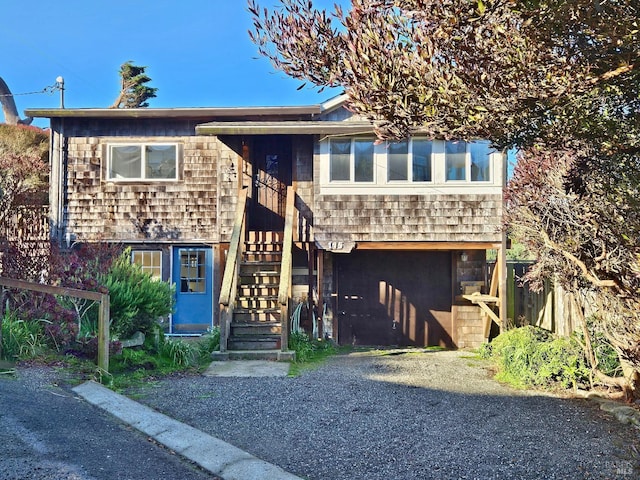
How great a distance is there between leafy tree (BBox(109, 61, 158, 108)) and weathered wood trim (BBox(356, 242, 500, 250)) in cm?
1704

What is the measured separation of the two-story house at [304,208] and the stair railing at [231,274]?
15 centimetres

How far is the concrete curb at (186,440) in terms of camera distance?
365cm

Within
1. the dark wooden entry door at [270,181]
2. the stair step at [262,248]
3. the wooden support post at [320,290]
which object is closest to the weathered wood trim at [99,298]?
the stair step at [262,248]

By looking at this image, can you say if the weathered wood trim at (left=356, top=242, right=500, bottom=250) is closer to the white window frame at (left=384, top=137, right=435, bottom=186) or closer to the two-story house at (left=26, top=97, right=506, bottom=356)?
the two-story house at (left=26, top=97, right=506, bottom=356)

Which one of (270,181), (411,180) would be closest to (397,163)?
(411,180)

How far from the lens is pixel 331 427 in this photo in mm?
4879

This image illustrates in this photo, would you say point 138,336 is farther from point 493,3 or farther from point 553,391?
point 493,3

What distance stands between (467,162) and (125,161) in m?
6.87

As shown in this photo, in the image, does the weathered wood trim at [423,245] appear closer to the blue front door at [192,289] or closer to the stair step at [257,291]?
the stair step at [257,291]

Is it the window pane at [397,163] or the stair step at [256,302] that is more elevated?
the window pane at [397,163]

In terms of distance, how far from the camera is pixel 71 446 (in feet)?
12.3

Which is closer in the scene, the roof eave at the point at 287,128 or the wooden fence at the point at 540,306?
the wooden fence at the point at 540,306

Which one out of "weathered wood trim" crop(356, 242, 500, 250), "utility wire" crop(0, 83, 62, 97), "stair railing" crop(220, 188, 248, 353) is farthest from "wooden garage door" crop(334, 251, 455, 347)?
"utility wire" crop(0, 83, 62, 97)

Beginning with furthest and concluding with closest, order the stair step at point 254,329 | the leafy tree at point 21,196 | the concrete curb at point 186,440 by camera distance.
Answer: the stair step at point 254,329 → the leafy tree at point 21,196 → the concrete curb at point 186,440
